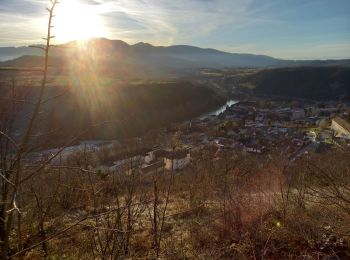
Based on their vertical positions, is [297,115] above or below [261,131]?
below

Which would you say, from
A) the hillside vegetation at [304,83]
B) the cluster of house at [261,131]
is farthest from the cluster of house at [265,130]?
the hillside vegetation at [304,83]

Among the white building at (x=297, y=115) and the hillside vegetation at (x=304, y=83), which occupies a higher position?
the hillside vegetation at (x=304, y=83)

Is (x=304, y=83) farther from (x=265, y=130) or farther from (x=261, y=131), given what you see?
(x=261, y=131)

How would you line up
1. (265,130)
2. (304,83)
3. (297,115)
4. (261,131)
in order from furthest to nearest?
(304,83), (297,115), (265,130), (261,131)

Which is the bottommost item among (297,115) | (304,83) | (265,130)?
(297,115)

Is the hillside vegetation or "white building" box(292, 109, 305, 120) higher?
the hillside vegetation

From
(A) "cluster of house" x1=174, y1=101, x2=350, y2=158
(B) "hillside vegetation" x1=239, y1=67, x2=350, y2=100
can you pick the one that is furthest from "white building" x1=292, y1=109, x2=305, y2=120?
(B) "hillside vegetation" x1=239, y1=67, x2=350, y2=100

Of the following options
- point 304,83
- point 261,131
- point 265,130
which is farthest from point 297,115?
point 304,83

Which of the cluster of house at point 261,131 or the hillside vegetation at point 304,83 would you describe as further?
the hillside vegetation at point 304,83

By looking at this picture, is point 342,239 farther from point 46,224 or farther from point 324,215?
point 46,224

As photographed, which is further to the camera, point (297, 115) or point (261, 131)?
point (297, 115)

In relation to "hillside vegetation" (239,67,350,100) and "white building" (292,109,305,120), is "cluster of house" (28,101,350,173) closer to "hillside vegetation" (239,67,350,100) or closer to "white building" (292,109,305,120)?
"white building" (292,109,305,120)

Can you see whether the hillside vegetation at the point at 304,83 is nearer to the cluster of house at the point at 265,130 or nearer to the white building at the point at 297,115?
the cluster of house at the point at 265,130
